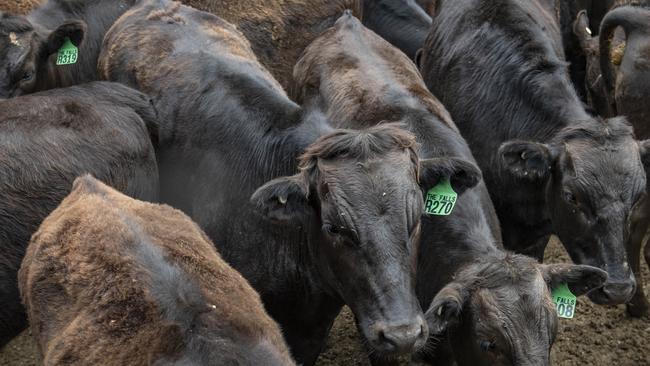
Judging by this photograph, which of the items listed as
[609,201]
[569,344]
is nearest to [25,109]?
[609,201]

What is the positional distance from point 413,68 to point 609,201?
75.5 inches

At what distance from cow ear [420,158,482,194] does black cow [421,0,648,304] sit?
967mm

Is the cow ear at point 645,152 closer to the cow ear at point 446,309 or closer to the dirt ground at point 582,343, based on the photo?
the dirt ground at point 582,343

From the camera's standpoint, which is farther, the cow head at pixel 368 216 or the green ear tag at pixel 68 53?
the green ear tag at pixel 68 53

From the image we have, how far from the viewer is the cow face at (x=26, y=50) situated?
7.31 metres

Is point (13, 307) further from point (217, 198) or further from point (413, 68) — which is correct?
point (413, 68)

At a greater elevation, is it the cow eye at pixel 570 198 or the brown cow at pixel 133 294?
the brown cow at pixel 133 294

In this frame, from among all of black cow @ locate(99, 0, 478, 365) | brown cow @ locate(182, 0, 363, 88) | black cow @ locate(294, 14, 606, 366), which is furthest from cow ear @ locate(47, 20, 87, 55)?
black cow @ locate(294, 14, 606, 366)

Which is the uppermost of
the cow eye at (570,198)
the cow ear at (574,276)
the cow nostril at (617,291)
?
the cow ear at (574,276)

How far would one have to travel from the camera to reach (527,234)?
283 inches

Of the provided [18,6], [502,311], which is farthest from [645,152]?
[18,6]

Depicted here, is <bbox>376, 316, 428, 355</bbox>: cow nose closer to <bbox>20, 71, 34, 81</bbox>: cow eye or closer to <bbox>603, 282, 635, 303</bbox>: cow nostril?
<bbox>603, 282, 635, 303</bbox>: cow nostril

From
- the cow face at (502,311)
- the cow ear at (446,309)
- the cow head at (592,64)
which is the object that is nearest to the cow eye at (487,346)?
the cow face at (502,311)

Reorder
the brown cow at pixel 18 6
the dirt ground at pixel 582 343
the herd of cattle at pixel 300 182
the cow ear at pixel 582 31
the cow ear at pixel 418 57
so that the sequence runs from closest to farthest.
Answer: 1. the herd of cattle at pixel 300 182
2. the dirt ground at pixel 582 343
3. the brown cow at pixel 18 6
4. the cow ear at pixel 418 57
5. the cow ear at pixel 582 31
